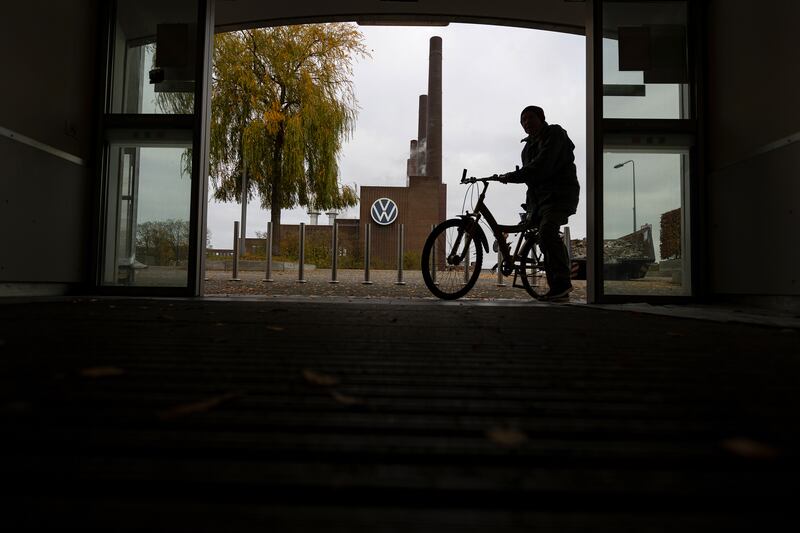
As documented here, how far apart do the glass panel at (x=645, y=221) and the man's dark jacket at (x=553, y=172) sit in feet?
1.16

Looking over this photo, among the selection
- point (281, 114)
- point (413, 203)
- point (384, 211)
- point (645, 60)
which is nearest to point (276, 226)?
point (281, 114)

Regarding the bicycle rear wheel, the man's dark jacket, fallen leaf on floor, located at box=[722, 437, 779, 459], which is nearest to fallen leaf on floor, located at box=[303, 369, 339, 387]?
fallen leaf on floor, located at box=[722, 437, 779, 459]

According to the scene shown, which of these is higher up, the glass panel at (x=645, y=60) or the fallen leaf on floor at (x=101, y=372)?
the glass panel at (x=645, y=60)

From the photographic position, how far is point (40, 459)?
829 millimetres

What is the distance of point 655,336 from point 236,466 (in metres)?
2.23

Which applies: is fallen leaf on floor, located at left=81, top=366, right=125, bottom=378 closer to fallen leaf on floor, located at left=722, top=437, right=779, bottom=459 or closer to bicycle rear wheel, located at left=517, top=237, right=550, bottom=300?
fallen leaf on floor, located at left=722, top=437, right=779, bottom=459

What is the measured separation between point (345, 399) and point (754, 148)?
16.6 ft

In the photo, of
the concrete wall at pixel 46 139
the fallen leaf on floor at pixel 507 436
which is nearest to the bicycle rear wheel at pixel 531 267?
the concrete wall at pixel 46 139

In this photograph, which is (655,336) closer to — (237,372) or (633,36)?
(237,372)

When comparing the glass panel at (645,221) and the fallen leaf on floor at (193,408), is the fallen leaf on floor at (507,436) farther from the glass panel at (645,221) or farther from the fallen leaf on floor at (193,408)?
the glass panel at (645,221)

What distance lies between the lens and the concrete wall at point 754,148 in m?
4.31

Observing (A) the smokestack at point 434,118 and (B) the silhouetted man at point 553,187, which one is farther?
(A) the smokestack at point 434,118

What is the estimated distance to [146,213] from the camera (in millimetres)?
5445

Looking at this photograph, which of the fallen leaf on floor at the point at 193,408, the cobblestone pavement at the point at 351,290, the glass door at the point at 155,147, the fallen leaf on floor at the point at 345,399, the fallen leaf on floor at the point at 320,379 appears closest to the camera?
the fallen leaf on floor at the point at 193,408
